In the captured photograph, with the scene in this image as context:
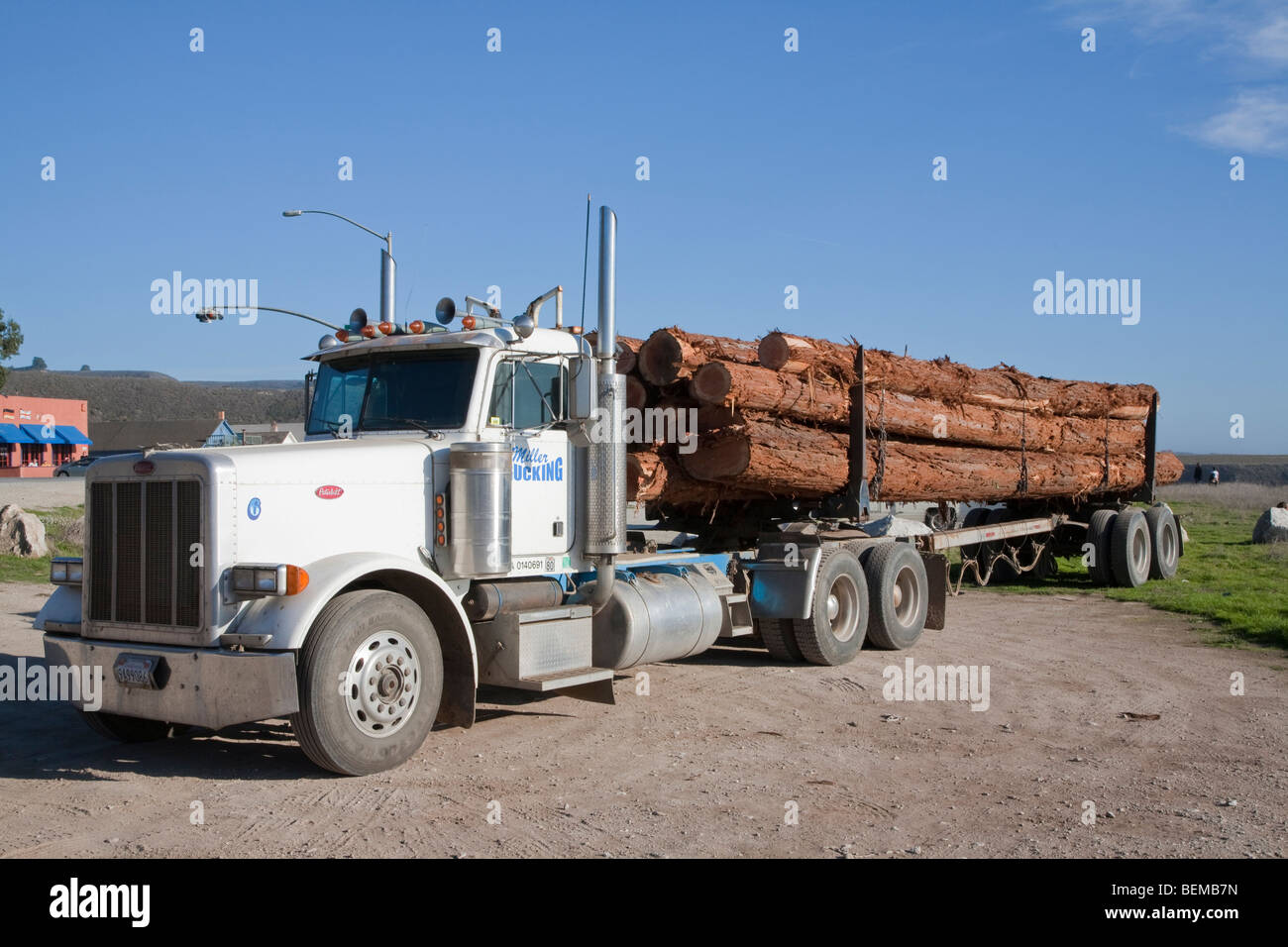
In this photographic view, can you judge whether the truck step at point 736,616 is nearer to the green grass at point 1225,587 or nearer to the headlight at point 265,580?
the headlight at point 265,580

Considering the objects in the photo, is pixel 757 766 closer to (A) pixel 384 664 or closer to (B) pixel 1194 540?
(A) pixel 384 664

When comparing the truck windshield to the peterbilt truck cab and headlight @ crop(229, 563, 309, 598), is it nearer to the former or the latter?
the peterbilt truck cab

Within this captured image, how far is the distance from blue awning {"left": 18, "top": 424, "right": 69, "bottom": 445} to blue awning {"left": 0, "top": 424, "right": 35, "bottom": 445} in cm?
40

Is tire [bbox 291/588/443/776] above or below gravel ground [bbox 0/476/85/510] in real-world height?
below

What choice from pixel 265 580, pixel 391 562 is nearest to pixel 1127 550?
pixel 391 562

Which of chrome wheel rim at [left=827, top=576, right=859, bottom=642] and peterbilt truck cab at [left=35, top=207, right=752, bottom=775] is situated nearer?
peterbilt truck cab at [left=35, top=207, right=752, bottom=775]

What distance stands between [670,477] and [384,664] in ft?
16.1

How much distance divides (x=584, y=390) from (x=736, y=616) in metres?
3.52

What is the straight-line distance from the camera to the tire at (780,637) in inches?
435

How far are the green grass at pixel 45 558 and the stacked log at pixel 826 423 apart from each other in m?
10.9

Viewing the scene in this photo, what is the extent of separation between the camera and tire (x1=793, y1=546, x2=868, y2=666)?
1095 centimetres

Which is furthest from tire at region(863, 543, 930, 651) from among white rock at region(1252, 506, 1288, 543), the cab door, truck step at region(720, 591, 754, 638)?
white rock at region(1252, 506, 1288, 543)

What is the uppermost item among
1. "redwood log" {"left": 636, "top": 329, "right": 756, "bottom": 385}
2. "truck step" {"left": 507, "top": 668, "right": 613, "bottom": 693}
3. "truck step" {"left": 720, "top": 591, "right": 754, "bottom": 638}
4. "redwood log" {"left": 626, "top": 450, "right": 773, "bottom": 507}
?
"redwood log" {"left": 636, "top": 329, "right": 756, "bottom": 385}

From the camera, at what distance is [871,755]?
758 centimetres
